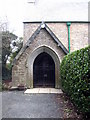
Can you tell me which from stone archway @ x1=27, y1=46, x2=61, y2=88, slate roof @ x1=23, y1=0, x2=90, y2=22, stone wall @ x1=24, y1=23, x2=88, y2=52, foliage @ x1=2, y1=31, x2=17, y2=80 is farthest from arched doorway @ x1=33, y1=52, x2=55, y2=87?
foliage @ x1=2, y1=31, x2=17, y2=80

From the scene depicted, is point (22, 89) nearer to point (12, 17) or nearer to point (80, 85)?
point (80, 85)

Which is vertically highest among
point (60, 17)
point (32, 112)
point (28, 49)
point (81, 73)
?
point (60, 17)

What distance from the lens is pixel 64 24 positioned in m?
13.7

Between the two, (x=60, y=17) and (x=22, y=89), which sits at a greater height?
(x=60, y=17)

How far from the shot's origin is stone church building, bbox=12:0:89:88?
11.2 metres

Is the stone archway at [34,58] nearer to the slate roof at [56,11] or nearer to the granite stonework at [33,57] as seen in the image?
the granite stonework at [33,57]

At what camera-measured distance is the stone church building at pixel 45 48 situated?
1118cm

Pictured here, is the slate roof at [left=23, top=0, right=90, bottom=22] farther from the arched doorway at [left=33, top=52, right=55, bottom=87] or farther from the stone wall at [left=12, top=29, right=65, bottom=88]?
the arched doorway at [left=33, top=52, right=55, bottom=87]

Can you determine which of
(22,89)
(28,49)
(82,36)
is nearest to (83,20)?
(82,36)

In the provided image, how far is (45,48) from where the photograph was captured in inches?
452

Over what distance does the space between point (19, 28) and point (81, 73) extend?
1734 cm

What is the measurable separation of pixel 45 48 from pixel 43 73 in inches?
87.0

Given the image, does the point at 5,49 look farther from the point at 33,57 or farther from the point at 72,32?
the point at 72,32

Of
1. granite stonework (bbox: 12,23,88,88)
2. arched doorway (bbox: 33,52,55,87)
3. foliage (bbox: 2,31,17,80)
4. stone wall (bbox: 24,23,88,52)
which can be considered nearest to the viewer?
granite stonework (bbox: 12,23,88,88)
